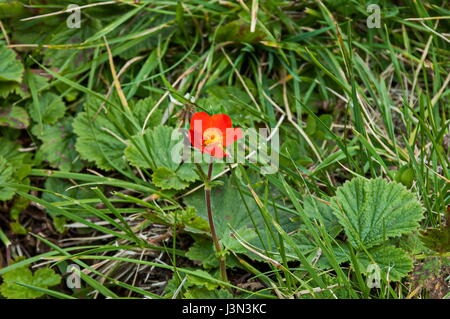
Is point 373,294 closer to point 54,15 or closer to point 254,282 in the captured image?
point 254,282

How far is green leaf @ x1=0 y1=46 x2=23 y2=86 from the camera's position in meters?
2.36

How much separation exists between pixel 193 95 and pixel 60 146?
1.95 feet

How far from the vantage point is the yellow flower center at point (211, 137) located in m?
1.64

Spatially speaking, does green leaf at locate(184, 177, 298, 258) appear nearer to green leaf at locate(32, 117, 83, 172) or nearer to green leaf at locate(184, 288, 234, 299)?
green leaf at locate(184, 288, 234, 299)

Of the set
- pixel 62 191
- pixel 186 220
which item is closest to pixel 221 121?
pixel 186 220

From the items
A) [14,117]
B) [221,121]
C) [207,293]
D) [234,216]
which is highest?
[221,121]

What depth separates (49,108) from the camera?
241 centimetres

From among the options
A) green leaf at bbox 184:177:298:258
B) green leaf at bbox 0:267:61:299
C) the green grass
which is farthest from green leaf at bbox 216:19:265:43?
green leaf at bbox 0:267:61:299

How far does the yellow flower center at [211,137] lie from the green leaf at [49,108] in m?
1.00

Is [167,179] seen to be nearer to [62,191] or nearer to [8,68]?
[62,191]

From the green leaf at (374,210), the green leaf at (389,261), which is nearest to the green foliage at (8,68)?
the green leaf at (374,210)

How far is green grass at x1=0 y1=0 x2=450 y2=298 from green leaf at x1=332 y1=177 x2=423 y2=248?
0.16 m

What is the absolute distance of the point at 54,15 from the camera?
8.18ft

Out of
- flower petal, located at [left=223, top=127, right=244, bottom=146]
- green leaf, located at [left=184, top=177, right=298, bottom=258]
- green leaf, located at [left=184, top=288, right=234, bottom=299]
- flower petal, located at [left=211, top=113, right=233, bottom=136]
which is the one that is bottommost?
green leaf, located at [left=184, top=288, right=234, bottom=299]
